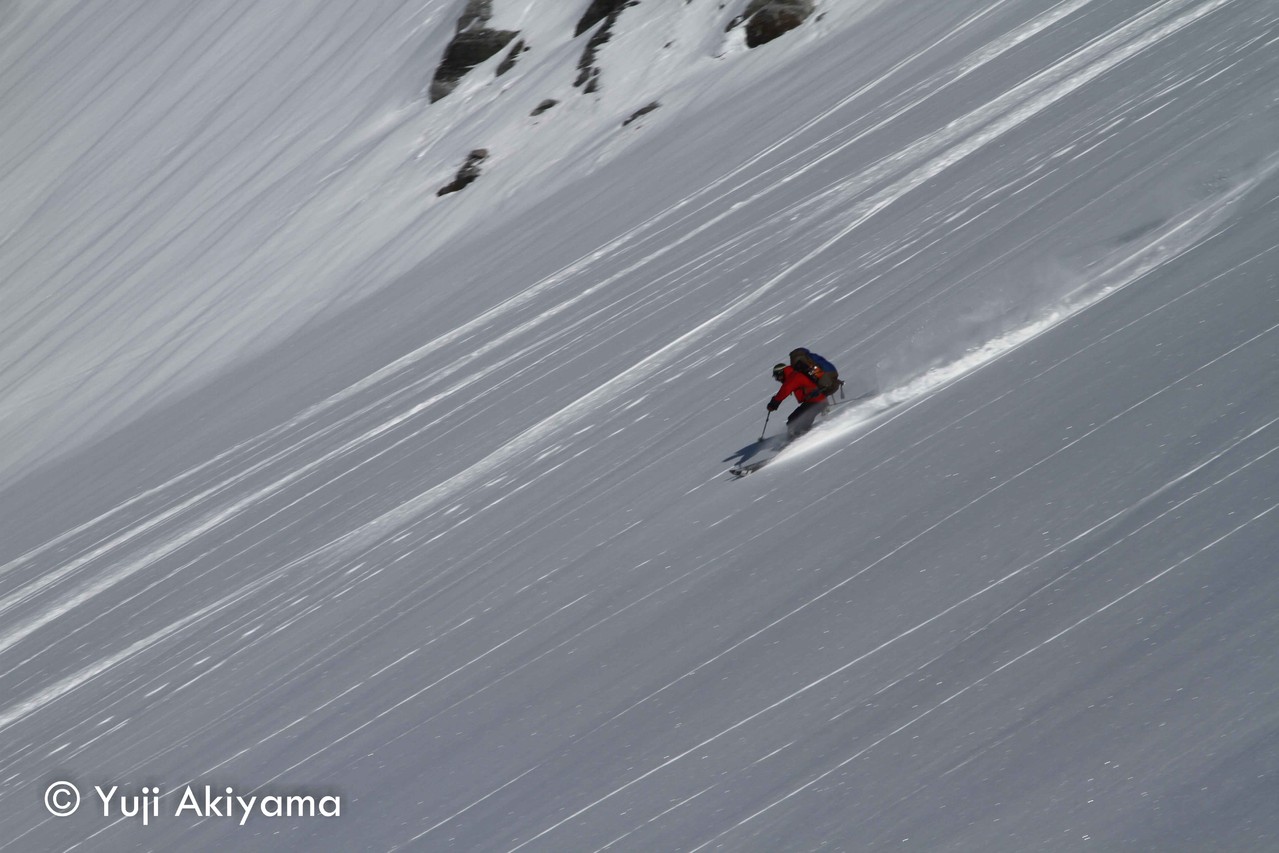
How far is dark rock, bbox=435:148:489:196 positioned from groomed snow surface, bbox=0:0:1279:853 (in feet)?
10.8

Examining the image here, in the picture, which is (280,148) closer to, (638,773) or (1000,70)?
(1000,70)

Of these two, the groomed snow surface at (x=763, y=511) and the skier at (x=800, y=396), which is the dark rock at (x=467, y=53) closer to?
the groomed snow surface at (x=763, y=511)

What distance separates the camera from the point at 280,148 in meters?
32.3

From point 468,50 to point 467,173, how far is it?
4.89 meters

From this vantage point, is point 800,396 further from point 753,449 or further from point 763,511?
point 763,511

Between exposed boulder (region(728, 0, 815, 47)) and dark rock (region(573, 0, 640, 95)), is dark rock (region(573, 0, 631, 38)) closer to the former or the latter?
dark rock (region(573, 0, 640, 95))

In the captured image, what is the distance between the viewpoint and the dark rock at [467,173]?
26500mm

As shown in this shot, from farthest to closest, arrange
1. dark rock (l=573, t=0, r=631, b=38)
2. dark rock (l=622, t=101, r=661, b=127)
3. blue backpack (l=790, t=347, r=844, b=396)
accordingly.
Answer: dark rock (l=573, t=0, r=631, b=38) < dark rock (l=622, t=101, r=661, b=127) < blue backpack (l=790, t=347, r=844, b=396)

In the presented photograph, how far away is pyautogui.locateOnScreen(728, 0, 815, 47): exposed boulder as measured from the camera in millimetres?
23422

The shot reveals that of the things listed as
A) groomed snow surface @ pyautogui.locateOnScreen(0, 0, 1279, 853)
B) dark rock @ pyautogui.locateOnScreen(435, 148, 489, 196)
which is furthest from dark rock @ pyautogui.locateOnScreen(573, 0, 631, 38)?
groomed snow surface @ pyautogui.locateOnScreen(0, 0, 1279, 853)

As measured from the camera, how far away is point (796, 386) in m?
8.46

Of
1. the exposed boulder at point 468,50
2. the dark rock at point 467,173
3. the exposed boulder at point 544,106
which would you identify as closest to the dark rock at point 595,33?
the exposed boulder at point 544,106

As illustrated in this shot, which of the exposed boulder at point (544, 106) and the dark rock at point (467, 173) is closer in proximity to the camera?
the dark rock at point (467, 173)

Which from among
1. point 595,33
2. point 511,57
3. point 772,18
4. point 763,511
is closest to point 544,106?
point 595,33
